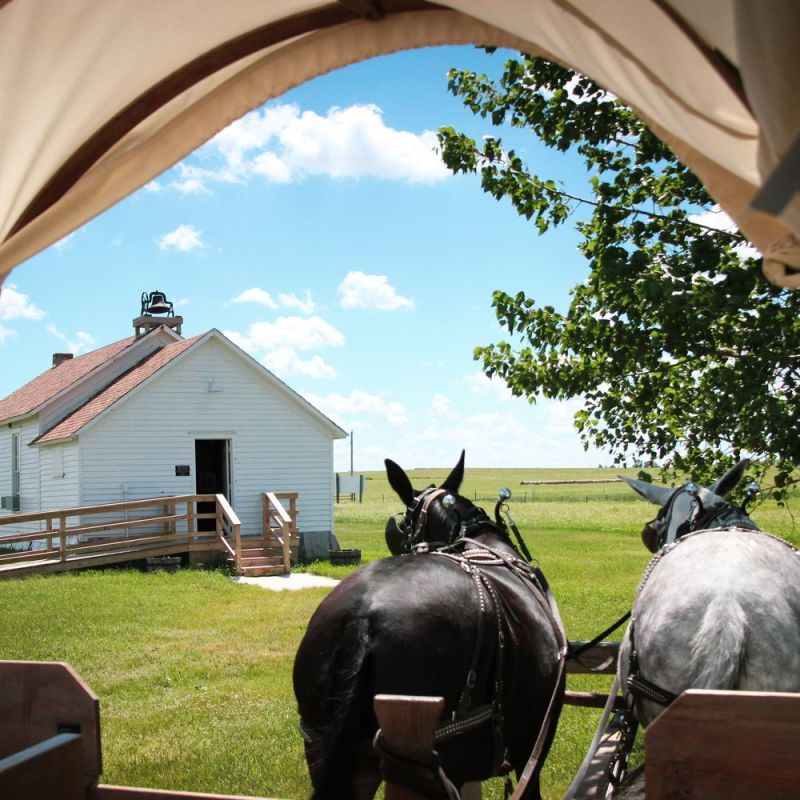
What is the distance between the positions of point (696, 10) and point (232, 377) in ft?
80.1

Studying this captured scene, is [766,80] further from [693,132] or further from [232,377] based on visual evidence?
[232,377]

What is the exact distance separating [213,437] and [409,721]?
24282 millimetres

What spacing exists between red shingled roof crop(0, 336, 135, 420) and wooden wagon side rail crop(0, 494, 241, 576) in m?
5.38

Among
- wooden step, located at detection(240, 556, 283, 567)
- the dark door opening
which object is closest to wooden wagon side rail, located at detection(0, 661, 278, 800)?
wooden step, located at detection(240, 556, 283, 567)

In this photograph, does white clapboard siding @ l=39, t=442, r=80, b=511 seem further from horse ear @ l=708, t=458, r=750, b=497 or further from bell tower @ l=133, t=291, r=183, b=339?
horse ear @ l=708, t=458, r=750, b=497

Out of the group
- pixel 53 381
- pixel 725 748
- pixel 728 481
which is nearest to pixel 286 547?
pixel 53 381

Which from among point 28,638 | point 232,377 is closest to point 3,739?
point 28,638

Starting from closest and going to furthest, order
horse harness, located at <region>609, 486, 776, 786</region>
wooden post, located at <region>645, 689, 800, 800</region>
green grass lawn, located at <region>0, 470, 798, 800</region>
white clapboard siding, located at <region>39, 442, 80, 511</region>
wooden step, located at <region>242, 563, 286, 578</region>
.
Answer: wooden post, located at <region>645, 689, 800, 800</region> < horse harness, located at <region>609, 486, 776, 786</region> < green grass lawn, located at <region>0, 470, 798, 800</region> < wooden step, located at <region>242, 563, 286, 578</region> < white clapboard siding, located at <region>39, 442, 80, 511</region>

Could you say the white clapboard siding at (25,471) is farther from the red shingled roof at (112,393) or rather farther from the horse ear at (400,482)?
the horse ear at (400,482)

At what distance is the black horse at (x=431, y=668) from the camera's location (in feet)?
12.2

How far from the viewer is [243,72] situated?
371 cm

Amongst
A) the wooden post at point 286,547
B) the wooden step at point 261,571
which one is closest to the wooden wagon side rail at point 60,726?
the wooden step at point 261,571

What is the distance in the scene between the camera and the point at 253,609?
16406 mm

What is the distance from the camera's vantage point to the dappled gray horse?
3.72 meters
